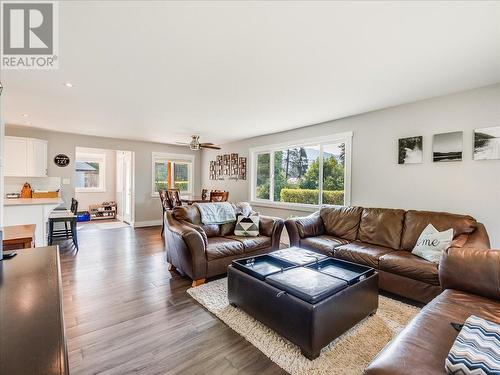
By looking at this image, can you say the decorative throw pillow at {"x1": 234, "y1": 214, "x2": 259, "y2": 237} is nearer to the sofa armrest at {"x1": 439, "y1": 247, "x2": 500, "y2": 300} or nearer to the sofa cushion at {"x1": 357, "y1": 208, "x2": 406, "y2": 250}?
the sofa cushion at {"x1": 357, "y1": 208, "x2": 406, "y2": 250}

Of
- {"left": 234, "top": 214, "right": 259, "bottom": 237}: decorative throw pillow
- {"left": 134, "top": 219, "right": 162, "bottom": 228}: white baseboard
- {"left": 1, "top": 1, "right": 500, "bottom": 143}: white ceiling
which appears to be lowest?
{"left": 134, "top": 219, "right": 162, "bottom": 228}: white baseboard

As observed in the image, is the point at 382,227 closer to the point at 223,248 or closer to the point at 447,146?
the point at 447,146

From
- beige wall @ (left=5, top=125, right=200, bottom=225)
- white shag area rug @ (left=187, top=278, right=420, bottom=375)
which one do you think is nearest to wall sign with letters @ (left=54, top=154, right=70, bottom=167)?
beige wall @ (left=5, top=125, right=200, bottom=225)

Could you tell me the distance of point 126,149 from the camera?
6.66 meters

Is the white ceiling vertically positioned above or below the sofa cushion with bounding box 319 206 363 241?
above

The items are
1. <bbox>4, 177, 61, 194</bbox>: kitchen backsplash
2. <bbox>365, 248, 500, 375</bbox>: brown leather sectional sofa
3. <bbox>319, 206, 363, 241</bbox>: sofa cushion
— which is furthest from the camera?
<bbox>4, 177, 61, 194</bbox>: kitchen backsplash

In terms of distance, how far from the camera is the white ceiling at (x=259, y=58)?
1.68 meters

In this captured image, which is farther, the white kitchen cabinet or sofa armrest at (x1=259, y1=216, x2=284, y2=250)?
the white kitchen cabinet

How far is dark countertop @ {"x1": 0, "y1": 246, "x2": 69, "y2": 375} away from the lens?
0.59 metres

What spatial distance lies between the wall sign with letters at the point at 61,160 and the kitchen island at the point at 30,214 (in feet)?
8.12

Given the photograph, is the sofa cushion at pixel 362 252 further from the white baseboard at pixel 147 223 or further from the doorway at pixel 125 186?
the doorway at pixel 125 186

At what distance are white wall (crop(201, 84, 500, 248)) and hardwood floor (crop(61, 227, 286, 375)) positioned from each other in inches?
117

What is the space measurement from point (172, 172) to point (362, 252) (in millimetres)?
6195

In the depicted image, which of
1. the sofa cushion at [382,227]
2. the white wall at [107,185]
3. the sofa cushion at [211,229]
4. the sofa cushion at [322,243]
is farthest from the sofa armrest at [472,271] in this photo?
the white wall at [107,185]
